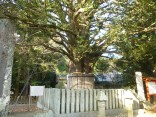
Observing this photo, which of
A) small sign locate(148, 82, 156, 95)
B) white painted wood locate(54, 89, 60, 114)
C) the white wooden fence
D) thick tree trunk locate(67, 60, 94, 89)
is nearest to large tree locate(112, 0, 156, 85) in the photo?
small sign locate(148, 82, 156, 95)

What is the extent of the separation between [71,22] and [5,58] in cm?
340

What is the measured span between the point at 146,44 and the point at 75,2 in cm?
286

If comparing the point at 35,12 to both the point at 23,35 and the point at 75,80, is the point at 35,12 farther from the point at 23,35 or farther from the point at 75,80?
the point at 75,80

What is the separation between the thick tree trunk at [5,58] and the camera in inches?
168

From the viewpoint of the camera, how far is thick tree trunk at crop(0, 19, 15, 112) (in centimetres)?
426

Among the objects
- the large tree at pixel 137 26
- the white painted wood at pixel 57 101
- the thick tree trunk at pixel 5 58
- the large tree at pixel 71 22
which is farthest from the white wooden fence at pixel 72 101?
the thick tree trunk at pixel 5 58

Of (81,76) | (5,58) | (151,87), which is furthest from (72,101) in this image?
(151,87)

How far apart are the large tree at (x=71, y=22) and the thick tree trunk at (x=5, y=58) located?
770 mm

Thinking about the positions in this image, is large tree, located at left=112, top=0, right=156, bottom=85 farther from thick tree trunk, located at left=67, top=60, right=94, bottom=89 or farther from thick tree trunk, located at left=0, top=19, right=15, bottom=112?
thick tree trunk, located at left=0, top=19, right=15, bottom=112

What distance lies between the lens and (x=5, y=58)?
439 centimetres

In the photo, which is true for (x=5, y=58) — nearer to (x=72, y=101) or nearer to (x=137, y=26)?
(x=72, y=101)

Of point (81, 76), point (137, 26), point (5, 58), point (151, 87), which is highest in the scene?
point (137, 26)

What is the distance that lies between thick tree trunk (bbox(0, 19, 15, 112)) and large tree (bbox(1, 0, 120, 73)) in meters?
0.77

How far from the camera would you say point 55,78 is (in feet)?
49.7
